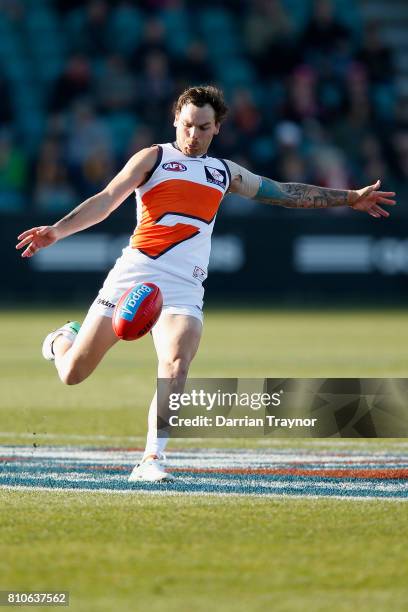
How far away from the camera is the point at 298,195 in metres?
8.02

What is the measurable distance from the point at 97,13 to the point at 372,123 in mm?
4966

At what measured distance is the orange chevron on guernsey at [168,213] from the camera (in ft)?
24.3

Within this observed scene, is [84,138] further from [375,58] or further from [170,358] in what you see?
[170,358]

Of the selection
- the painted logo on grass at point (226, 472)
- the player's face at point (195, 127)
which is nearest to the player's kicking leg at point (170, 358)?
the painted logo on grass at point (226, 472)

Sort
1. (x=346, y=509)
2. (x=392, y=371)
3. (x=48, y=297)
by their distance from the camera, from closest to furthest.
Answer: (x=346, y=509) → (x=392, y=371) → (x=48, y=297)

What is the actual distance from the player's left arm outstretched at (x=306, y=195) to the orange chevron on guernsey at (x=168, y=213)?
0.46 metres

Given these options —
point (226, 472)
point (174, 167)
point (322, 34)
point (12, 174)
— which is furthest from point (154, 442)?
point (322, 34)

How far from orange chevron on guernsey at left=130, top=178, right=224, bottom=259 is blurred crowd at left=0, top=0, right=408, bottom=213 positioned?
13168 millimetres

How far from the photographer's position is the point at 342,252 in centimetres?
2070

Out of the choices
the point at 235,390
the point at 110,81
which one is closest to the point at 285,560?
the point at 235,390

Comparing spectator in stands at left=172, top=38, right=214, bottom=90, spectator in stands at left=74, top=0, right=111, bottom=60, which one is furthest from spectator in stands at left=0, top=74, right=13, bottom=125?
spectator in stands at left=172, top=38, right=214, bottom=90

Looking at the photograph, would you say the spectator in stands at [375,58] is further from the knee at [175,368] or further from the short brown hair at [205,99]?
the knee at [175,368]

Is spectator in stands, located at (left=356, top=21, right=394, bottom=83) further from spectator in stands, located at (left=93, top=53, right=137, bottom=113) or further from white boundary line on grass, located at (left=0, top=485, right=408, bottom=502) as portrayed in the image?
white boundary line on grass, located at (left=0, top=485, right=408, bottom=502)

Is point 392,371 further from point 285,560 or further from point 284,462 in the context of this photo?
point 285,560
